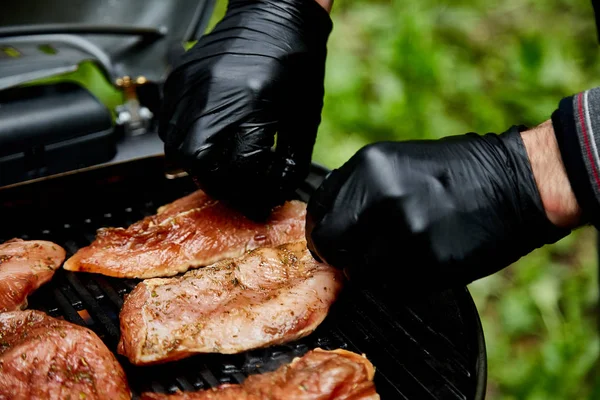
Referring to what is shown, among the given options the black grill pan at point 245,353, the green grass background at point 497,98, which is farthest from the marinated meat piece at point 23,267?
the green grass background at point 497,98

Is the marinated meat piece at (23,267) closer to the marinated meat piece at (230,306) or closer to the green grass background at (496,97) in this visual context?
the marinated meat piece at (230,306)

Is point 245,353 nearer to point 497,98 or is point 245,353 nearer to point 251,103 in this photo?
point 251,103

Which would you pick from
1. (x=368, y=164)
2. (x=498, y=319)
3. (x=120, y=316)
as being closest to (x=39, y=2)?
(x=120, y=316)

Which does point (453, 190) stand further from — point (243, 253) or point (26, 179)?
point (26, 179)

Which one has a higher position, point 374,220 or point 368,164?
point 368,164

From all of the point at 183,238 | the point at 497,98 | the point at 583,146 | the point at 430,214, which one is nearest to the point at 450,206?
the point at 430,214

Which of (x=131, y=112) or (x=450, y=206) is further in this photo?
(x=131, y=112)
